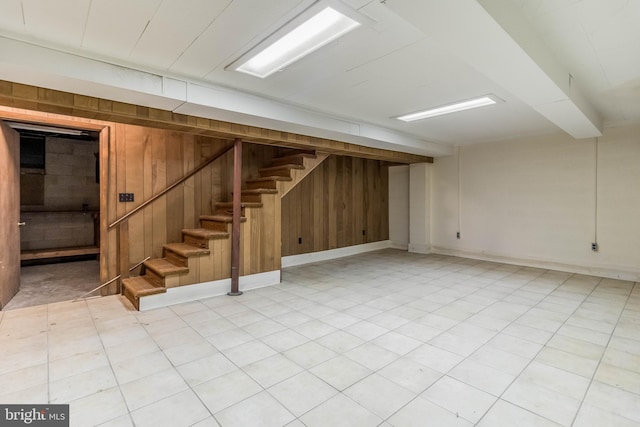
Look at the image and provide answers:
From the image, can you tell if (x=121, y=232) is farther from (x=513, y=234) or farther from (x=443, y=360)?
(x=513, y=234)

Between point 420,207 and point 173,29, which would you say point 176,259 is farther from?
point 420,207

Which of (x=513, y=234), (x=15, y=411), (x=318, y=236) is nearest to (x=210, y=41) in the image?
(x=15, y=411)

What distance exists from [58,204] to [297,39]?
6.66m

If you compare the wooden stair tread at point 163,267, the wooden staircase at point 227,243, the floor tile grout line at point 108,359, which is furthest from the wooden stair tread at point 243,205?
the floor tile grout line at point 108,359

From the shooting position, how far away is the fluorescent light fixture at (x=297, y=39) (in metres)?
1.88

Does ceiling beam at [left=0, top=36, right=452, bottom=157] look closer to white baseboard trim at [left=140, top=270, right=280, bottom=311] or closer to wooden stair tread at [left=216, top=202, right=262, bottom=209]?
wooden stair tread at [left=216, top=202, right=262, bottom=209]

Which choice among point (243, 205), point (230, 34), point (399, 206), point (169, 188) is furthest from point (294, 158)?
point (399, 206)

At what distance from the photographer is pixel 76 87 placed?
2.46 meters

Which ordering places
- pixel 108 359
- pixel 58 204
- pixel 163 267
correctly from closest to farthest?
1. pixel 108 359
2. pixel 163 267
3. pixel 58 204

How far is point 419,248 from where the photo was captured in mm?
6910

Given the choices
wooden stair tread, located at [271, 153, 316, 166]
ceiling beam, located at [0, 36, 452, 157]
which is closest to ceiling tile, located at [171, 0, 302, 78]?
ceiling beam, located at [0, 36, 452, 157]

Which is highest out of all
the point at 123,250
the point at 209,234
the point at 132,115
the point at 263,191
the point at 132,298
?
the point at 132,115

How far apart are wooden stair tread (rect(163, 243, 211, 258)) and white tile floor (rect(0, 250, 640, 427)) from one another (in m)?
0.58

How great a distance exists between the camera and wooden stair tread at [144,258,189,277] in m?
3.51
